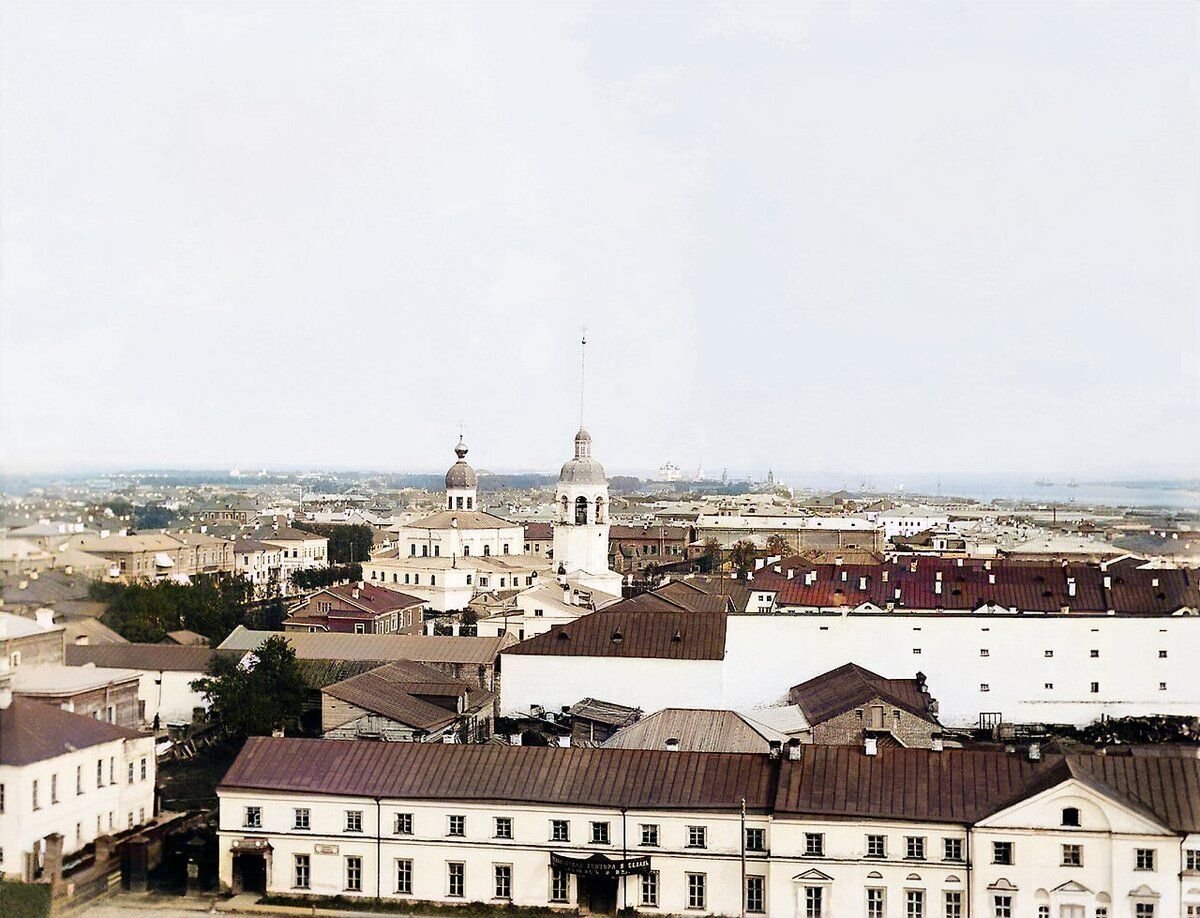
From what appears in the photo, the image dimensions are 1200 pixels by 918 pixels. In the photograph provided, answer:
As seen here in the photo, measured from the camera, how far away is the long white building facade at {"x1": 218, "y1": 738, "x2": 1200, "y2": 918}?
26.3 feet

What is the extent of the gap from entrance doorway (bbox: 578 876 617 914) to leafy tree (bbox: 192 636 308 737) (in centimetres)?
389

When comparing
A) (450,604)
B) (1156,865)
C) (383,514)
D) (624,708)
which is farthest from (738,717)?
(383,514)

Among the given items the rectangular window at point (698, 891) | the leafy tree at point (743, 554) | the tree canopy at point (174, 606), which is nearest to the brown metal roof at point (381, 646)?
the tree canopy at point (174, 606)

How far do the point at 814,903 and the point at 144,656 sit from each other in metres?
6.13

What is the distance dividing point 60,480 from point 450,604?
16381 mm

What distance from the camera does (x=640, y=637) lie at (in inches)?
562

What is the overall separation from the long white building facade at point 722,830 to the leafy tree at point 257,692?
241 centimetres

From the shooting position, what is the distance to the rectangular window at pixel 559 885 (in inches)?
334

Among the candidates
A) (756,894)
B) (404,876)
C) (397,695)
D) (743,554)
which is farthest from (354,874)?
(743,554)

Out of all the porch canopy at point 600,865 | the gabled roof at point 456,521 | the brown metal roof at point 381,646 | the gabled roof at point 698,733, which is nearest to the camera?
the porch canopy at point 600,865

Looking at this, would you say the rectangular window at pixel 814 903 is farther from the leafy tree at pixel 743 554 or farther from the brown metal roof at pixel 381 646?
the leafy tree at pixel 743 554

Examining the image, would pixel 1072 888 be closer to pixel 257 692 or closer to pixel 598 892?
pixel 598 892

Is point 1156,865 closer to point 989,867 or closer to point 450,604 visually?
point 989,867

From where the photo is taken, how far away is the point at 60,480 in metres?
9.09
